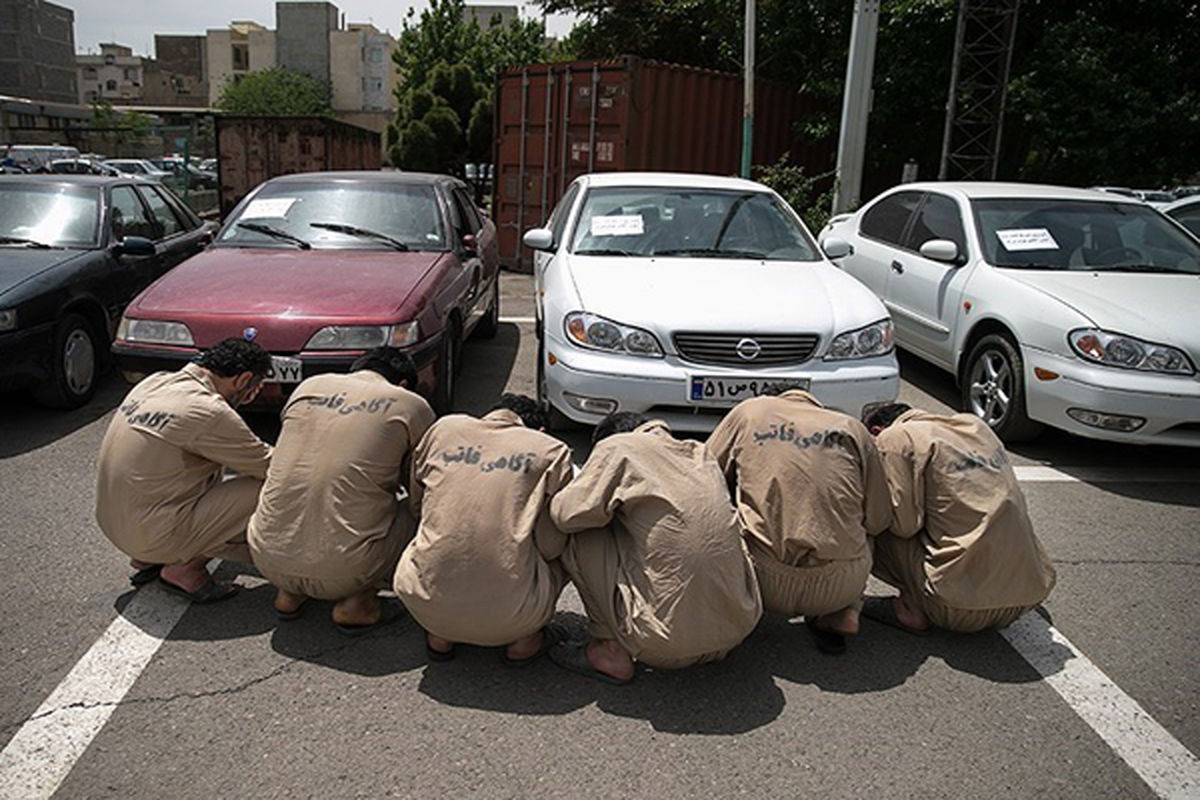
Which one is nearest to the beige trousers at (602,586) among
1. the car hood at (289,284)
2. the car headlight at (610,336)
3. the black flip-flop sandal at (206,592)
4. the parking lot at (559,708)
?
the parking lot at (559,708)

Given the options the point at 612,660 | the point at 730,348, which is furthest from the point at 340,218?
the point at 612,660

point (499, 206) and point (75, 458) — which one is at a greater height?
point (499, 206)

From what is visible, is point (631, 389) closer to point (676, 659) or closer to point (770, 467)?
point (770, 467)

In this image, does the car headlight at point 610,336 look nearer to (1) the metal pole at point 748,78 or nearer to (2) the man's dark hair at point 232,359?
(2) the man's dark hair at point 232,359

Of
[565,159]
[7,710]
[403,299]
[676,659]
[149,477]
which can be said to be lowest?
[7,710]

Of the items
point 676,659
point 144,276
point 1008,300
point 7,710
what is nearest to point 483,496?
point 676,659

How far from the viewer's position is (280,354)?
4840mm

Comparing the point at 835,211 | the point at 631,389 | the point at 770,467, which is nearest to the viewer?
the point at 770,467

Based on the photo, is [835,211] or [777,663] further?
[835,211]

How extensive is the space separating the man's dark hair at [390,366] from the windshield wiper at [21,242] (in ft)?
13.4

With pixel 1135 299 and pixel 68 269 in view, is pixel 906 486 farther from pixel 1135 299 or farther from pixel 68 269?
pixel 68 269

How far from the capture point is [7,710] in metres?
2.83

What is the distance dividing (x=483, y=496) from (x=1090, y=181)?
13636 mm

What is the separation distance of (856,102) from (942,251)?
19.1ft
